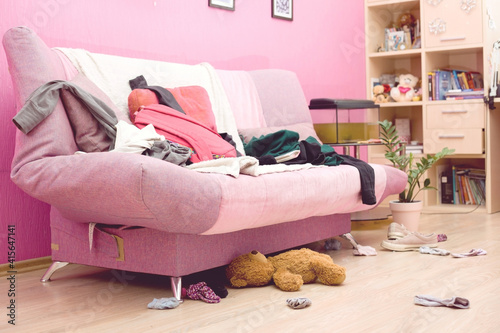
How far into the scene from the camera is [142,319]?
1922 millimetres

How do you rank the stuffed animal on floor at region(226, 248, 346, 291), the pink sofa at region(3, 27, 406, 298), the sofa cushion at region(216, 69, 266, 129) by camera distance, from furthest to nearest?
the sofa cushion at region(216, 69, 266, 129)
the stuffed animal on floor at region(226, 248, 346, 291)
the pink sofa at region(3, 27, 406, 298)

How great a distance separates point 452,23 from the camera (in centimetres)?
440

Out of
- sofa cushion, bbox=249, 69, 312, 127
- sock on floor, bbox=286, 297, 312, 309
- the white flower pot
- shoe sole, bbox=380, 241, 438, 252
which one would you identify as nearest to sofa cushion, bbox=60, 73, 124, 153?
sock on floor, bbox=286, 297, 312, 309

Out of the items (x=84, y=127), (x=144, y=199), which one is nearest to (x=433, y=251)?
(x=144, y=199)

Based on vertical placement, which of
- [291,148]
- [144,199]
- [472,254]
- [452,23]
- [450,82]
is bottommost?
[472,254]

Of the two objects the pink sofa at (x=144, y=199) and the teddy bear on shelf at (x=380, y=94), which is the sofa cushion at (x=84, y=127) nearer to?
the pink sofa at (x=144, y=199)

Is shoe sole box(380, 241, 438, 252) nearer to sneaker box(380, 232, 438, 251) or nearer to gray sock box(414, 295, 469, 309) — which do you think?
sneaker box(380, 232, 438, 251)

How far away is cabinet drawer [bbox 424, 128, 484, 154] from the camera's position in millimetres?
4309

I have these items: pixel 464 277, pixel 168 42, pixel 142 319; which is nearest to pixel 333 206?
pixel 464 277

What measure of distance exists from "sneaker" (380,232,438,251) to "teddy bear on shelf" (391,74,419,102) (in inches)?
A: 74.4

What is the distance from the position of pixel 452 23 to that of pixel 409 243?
2067 millimetres

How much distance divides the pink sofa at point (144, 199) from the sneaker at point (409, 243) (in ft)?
1.14

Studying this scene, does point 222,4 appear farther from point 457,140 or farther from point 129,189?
point 129,189

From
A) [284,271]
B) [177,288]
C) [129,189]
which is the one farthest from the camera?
[284,271]
